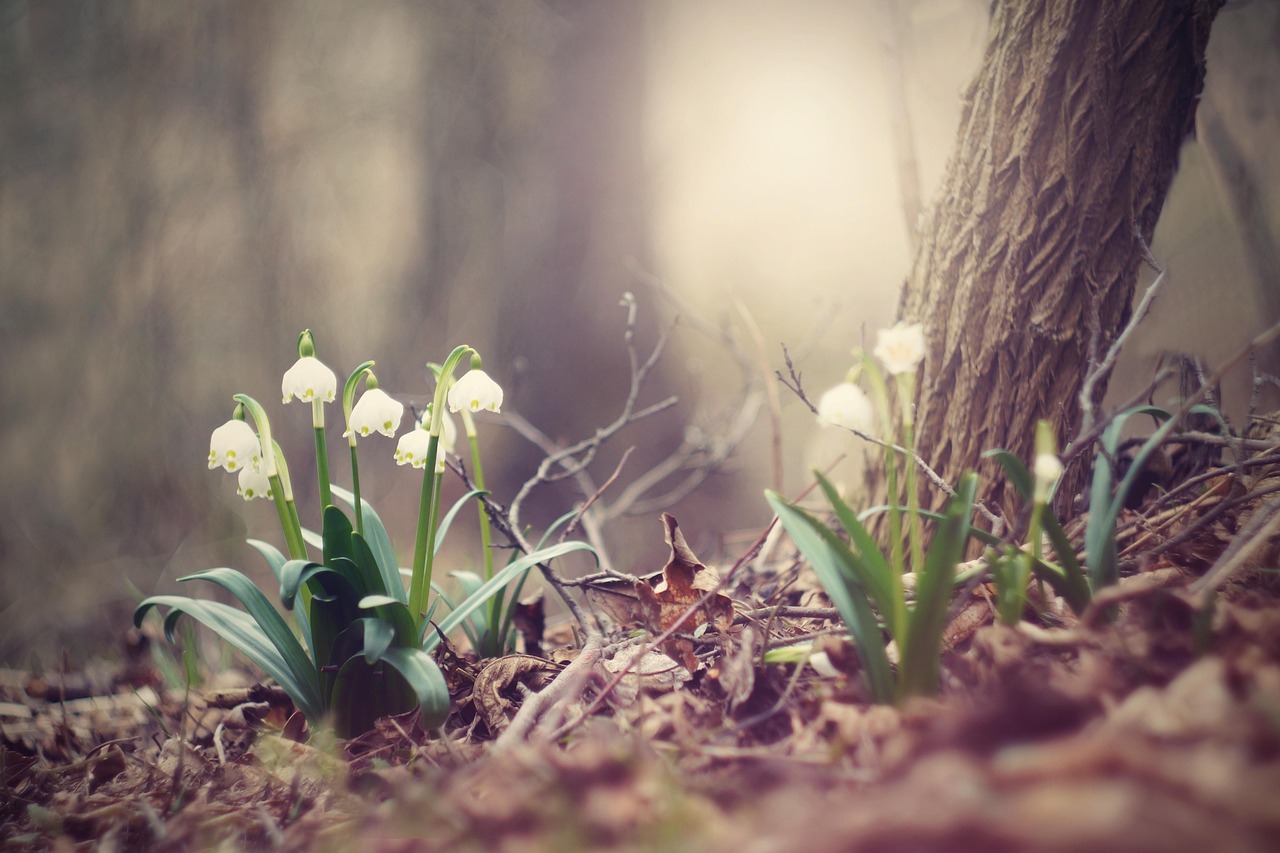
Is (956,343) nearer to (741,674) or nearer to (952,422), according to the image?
(952,422)

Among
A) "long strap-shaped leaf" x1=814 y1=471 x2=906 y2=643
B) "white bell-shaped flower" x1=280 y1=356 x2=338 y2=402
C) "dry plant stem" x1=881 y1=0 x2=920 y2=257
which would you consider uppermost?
"dry plant stem" x1=881 y1=0 x2=920 y2=257

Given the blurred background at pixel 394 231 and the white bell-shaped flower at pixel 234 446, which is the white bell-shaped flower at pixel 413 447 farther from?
the blurred background at pixel 394 231

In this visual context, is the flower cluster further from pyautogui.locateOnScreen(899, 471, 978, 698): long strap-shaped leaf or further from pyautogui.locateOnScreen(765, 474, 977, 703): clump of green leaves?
pyautogui.locateOnScreen(899, 471, 978, 698): long strap-shaped leaf

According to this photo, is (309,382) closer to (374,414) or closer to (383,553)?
(374,414)

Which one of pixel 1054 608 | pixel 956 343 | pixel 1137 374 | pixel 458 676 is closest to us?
pixel 1054 608

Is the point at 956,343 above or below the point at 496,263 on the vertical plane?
below

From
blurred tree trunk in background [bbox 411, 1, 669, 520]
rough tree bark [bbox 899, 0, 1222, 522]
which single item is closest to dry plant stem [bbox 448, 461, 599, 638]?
rough tree bark [bbox 899, 0, 1222, 522]

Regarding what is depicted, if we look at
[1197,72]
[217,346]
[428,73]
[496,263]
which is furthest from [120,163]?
[1197,72]
